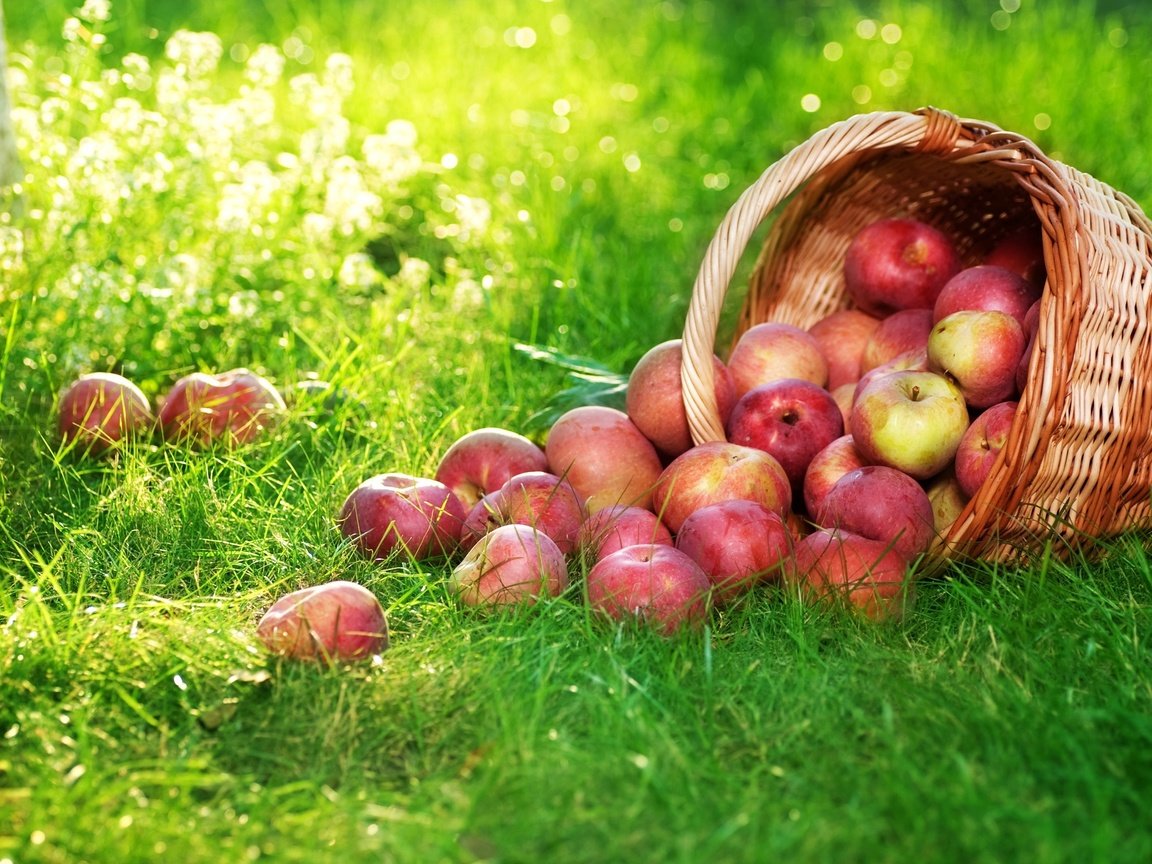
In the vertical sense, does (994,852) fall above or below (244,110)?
below

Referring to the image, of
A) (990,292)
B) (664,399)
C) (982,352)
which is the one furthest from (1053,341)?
(664,399)

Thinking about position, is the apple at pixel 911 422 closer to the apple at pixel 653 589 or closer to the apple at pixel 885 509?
the apple at pixel 885 509

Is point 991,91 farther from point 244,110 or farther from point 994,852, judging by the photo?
point 994,852

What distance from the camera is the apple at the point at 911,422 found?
8.23 feet

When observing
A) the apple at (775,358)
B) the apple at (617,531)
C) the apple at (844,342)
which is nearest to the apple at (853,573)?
the apple at (617,531)

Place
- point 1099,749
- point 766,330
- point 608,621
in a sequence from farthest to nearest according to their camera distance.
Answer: point 766,330
point 608,621
point 1099,749

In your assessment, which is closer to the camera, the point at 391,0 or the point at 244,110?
the point at 244,110

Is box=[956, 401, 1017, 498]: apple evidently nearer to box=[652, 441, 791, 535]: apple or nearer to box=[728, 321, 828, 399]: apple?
box=[652, 441, 791, 535]: apple

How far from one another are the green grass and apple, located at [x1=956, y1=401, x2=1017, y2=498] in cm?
19

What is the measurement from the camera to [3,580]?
2443 mm

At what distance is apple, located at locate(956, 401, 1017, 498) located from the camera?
96.6 inches

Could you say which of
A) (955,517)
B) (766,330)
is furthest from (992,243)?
(955,517)

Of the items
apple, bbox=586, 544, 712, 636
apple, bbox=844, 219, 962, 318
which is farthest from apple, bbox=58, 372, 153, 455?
apple, bbox=844, 219, 962, 318

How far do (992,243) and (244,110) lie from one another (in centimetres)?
231
